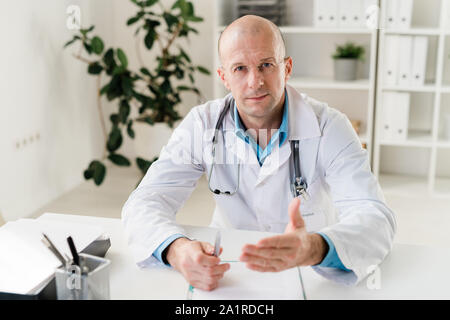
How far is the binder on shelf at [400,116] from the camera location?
3252 millimetres

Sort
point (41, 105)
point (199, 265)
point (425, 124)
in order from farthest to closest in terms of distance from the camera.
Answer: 1. point (425, 124)
2. point (41, 105)
3. point (199, 265)

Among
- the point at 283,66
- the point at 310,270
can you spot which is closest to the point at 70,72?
the point at 283,66

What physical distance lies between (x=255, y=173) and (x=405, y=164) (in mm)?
2466

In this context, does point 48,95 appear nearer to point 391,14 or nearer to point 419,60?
point 391,14

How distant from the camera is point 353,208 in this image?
4.29ft

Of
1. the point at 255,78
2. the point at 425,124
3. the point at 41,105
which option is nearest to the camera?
the point at 255,78

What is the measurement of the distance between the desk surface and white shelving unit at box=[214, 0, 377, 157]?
7.21ft

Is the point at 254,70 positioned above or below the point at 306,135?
above

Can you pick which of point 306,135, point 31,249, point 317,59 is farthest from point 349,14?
point 31,249

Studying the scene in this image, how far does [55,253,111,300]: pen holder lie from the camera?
0.95m

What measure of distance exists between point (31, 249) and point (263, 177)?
628mm

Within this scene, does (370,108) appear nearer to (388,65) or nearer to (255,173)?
(388,65)

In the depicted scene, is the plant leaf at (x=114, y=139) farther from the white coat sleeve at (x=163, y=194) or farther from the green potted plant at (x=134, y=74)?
the white coat sleeve at (x=163, y=194)
